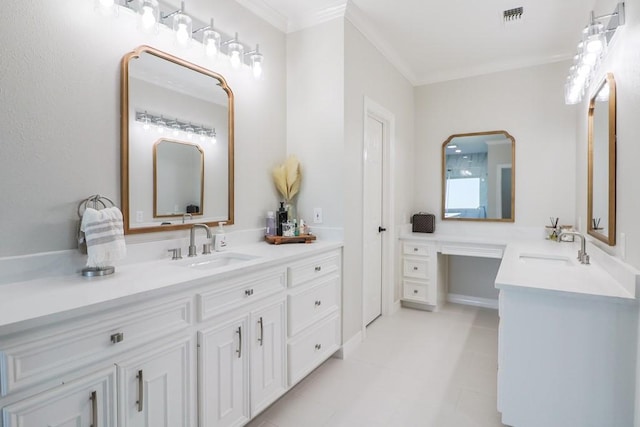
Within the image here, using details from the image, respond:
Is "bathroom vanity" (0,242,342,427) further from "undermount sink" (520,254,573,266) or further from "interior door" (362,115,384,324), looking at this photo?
"undermount sink" (520,254,573,266)

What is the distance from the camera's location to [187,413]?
1469mm

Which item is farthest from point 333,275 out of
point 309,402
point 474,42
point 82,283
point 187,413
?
point 474,42

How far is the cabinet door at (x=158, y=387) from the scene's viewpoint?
126 centimetres

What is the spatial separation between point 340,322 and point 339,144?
1409mm

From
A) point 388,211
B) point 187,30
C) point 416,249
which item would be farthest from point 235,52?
point 416,249

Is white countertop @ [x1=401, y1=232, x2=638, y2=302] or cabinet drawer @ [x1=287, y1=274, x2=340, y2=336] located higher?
white countertop @ [x1=401, y1=232, x2=638, y2=302]

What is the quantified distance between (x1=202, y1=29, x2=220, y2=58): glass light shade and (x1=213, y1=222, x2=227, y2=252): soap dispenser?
111cm

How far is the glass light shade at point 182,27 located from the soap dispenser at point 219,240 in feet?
3.68

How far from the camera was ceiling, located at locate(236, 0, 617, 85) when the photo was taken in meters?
2.65

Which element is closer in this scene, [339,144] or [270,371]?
[270,371]

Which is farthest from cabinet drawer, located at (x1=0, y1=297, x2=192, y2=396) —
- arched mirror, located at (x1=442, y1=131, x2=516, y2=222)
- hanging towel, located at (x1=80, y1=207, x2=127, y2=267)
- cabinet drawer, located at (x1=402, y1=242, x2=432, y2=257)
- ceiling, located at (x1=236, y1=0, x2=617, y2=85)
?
arched mirror, located at (x1=442, y1=131, x2=516, y2=222)

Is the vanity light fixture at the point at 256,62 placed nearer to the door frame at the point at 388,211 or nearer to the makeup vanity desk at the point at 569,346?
the door frame at the point at 388,211

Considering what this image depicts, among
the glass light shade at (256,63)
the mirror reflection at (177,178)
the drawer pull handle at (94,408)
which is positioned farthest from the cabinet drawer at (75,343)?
the glass light shade at (256,63)

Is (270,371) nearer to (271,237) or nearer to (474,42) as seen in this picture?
(271,237)
